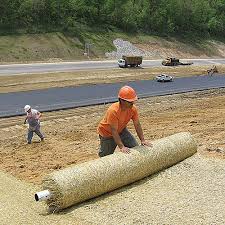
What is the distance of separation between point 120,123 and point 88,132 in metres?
8.52

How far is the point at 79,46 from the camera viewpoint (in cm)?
6162

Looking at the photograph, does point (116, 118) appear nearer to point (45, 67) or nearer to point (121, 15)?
point (45, 67)

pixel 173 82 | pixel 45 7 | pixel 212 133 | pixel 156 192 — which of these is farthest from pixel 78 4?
pixel 156 192

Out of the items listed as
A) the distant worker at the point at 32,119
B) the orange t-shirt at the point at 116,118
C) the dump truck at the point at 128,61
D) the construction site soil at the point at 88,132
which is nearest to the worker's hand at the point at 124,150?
the orange t-shirt at the point at 116,118

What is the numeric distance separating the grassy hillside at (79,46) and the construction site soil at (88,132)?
22.9m

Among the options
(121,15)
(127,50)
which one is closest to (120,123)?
(127,50)

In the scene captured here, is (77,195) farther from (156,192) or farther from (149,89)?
(149,89)

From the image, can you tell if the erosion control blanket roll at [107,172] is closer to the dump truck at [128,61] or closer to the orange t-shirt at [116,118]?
the orange t-shirt at [116,118]

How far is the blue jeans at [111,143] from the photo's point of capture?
387 inches

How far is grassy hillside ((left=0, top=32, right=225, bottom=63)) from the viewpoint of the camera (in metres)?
54.3

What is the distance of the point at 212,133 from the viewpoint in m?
16.2

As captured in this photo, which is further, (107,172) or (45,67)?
(45,67)

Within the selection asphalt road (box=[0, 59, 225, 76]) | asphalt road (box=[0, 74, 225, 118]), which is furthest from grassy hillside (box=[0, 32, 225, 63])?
asphalt road (box=[0, 74, 225, 118])

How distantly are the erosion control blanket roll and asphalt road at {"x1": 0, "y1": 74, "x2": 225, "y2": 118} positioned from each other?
12.7 m
